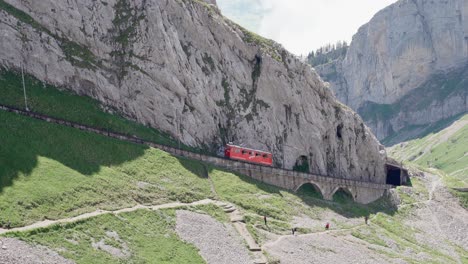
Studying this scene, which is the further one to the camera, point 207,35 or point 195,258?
point 207,35

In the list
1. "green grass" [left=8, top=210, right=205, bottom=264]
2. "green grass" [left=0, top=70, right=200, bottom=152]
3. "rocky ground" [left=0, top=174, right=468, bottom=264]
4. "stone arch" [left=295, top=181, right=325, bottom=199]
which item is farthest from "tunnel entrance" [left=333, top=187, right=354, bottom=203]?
"green grass" [left=8, top=210, right=205, bottom=264]

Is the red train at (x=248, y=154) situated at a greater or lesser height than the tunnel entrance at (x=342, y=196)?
greater

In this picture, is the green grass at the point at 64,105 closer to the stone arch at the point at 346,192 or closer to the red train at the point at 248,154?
the red train at the point at 248,154

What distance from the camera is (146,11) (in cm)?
9819

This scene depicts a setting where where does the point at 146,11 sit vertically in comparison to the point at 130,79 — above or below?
above

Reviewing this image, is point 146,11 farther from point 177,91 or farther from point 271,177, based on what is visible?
point 271,177

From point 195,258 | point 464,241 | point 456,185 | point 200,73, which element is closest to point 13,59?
point 200,73

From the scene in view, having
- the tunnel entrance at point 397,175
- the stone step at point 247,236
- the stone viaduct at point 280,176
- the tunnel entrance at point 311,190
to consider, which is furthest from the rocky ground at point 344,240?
the tunnel entrance at point 311,190

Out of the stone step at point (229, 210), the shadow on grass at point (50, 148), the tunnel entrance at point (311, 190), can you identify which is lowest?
the tunnel entrance at point (311, 190)

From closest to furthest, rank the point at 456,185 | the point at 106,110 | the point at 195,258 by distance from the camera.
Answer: the point at 195,258
the point at 106,110
the point at 456,185

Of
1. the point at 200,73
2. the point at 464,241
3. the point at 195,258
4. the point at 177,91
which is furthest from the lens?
the point at 464,241

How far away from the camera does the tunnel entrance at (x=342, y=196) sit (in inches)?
4377

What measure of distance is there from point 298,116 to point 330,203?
2136 centimetres

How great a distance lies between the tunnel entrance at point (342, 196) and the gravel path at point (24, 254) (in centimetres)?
7366
